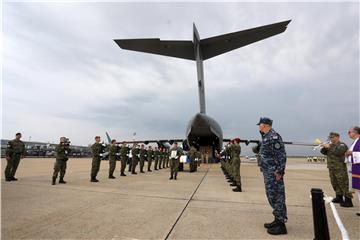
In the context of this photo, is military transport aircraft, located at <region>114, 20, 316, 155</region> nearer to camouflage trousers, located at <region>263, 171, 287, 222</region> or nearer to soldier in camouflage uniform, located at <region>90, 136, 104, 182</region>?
soldier in camouflage uniform, located at <region>90, 136, 104, 182</region>

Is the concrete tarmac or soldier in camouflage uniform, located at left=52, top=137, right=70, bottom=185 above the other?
soldier in camouflage uniform, located at left=52, top=137, right=70, bottom=185

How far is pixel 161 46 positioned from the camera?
1415cm

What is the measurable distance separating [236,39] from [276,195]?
37.9 feet

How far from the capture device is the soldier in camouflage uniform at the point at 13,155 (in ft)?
25.6

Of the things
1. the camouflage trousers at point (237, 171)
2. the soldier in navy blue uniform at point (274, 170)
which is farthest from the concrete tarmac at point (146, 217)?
the camouflage trousers at point (237, 171)

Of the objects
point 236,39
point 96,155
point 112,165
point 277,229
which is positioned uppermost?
point 236,39

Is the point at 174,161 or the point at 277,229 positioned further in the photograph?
the point at 174,161

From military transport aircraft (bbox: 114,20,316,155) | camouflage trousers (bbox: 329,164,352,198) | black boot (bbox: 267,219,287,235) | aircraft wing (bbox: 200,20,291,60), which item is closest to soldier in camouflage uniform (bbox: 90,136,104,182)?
military transport aircraft (bbox: 114,20,316,155)

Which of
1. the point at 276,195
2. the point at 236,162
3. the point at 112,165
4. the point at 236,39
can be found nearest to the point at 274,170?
the point at 276,195

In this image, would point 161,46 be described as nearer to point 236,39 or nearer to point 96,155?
point 236,39

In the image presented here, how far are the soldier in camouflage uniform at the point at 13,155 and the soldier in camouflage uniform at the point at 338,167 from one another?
9.54 meters

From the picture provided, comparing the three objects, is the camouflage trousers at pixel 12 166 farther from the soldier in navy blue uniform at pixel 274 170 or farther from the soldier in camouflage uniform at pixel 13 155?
the soldier in navy blue uniform at pixel 274 170

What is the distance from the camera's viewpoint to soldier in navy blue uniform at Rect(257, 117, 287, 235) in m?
3.12

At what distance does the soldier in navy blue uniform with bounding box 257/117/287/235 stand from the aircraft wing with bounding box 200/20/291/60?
900cm
